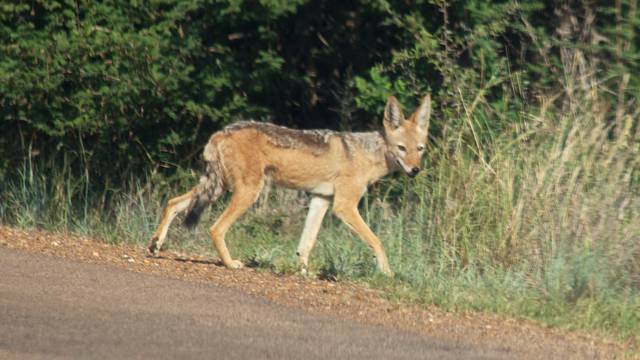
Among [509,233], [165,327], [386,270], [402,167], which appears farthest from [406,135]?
[165,327]

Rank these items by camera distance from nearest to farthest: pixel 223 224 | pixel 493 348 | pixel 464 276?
pixel 493 348, pixel 464 276, pixel 223 224

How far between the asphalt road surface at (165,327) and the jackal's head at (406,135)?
3.30 meters

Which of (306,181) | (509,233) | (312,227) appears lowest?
(312,227)

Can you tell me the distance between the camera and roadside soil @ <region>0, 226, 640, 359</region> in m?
7.95

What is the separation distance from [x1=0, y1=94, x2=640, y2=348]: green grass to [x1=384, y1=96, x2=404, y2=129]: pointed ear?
1.70ft

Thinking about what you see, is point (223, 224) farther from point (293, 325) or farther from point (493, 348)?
point (493, 348)

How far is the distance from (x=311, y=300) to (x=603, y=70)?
5.68 meters

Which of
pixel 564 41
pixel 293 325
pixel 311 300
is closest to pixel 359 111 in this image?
pixel 564 41

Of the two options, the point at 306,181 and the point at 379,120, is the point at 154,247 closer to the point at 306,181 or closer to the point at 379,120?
the point at 306,181

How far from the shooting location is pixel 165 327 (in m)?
7.55

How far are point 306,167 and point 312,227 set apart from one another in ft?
1.82

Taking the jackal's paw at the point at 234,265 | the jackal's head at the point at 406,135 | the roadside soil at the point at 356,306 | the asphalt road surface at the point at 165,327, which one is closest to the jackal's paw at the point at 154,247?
the roadside soil at the point at 356,306

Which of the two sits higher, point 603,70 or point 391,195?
point 603,70

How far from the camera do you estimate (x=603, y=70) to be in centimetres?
1331
